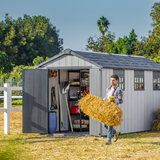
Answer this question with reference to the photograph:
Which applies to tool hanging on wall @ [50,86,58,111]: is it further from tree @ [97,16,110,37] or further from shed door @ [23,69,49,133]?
tree @ [97,16,110,37]

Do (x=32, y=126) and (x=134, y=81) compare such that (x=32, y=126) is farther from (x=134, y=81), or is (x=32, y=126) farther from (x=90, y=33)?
(x=90, y=33)

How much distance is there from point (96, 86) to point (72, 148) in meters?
2.45

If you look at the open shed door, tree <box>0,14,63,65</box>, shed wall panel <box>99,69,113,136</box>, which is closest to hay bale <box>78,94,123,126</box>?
the open shed door

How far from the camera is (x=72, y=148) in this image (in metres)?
7.96

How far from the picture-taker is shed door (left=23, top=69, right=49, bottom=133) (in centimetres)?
1009

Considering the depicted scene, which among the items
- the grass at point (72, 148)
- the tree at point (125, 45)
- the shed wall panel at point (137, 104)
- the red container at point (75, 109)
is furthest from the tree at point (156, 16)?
the grass at point (72, 148)

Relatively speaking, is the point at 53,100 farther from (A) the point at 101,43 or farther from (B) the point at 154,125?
(A) the point at 101,43

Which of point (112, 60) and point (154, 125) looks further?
point (154, 125)

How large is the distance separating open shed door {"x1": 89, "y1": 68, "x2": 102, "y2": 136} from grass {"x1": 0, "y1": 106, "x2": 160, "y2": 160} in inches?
15.7

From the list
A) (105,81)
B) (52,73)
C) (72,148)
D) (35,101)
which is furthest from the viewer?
(52,73)

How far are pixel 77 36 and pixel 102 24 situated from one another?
10036 millimetres

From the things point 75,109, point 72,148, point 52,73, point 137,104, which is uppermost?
point 52,73

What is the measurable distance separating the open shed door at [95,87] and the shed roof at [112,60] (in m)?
0.26

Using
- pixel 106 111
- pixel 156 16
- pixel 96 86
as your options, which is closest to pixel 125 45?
pixel 156 16
